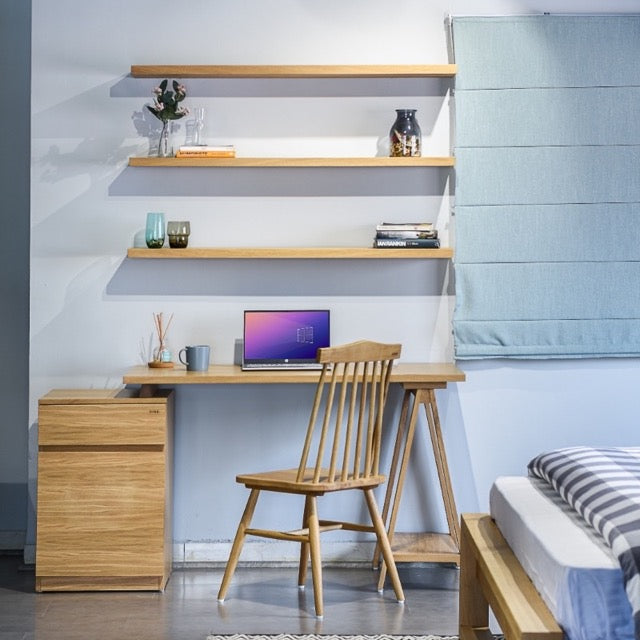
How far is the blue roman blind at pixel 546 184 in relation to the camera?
14.7ft

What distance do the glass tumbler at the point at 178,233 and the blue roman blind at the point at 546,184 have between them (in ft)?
3.58

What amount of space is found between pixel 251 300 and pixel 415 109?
1.02 meters

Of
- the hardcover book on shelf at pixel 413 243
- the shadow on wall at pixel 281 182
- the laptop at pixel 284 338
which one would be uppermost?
the shadow on wall at pixel 281 182

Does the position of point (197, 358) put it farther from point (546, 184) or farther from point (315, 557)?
point (546, 184)

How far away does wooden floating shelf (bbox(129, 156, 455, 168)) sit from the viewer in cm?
432

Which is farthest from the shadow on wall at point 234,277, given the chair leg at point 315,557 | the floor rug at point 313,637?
the floor rug at point 313,637

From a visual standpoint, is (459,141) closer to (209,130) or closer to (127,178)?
(209,130)

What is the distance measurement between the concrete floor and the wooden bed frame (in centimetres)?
60

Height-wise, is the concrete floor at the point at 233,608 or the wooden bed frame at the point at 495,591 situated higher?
the wooden bed frame at the point at 495,591

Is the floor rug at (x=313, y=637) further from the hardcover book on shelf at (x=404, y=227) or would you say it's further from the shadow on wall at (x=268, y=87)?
the shadow on wall at (x=268, y=87)

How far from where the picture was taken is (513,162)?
4.48m

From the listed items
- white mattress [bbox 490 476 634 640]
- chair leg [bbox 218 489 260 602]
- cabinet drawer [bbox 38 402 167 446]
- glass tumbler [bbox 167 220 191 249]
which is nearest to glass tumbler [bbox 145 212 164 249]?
glass tumbler [bbox 167 220 191 249]

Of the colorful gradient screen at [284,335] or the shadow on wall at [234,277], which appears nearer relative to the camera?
the colorful gradient screen at [284,335]

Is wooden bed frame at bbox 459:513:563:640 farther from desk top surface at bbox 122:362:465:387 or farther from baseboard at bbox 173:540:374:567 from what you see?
baseboard at bbox 173:540:374:567
